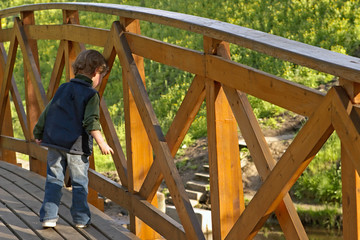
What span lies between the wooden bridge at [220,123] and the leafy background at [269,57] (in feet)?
14.4

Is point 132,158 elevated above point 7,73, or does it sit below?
below

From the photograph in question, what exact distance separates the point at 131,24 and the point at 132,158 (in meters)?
0.77

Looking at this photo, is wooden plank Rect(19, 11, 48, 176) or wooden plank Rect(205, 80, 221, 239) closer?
wooden plank Rect(205, 80, 221, 239)

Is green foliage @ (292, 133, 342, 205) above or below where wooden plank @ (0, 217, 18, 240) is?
above

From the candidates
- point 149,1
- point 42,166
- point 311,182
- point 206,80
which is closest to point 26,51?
point 42,166

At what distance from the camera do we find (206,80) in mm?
2887

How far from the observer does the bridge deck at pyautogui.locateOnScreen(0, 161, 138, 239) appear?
363 centimetres

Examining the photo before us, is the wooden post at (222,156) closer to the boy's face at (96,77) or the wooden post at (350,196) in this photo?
the wooden post at (350,196)

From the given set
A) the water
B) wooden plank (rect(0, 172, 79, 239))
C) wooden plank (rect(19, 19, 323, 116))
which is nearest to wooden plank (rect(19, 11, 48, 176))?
wooden plank (rect(0, 172, 79, 239))

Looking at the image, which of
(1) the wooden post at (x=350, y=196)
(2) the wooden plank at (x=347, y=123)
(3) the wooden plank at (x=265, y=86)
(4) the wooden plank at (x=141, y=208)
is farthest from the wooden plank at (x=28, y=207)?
(2) the wooden plank at (x=347, y=123)

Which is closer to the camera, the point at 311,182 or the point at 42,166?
the point at 42,166

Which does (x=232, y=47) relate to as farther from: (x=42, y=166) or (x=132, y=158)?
(x=132, y=158)

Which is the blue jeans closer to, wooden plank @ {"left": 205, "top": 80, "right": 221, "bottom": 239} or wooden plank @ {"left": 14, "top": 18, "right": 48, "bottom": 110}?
wooden plank @ {"left": 205, "top": 80, "right": 221, "bottom": 239}

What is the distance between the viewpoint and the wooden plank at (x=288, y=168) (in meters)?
2.19
